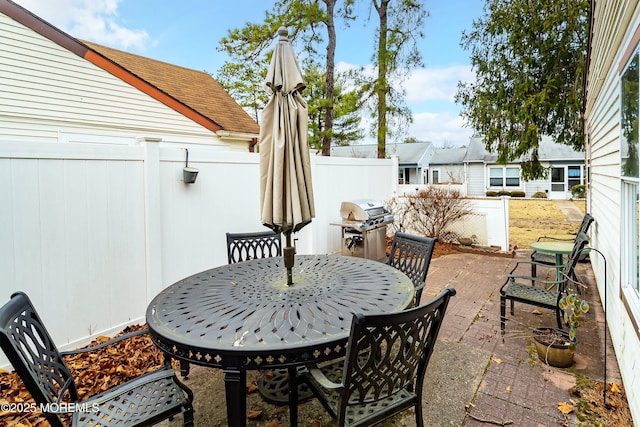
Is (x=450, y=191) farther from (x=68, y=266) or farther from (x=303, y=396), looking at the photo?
(x=68, y=266)

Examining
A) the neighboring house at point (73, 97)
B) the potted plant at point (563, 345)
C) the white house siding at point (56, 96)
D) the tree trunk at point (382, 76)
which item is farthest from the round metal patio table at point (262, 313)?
the tree trunk at point (382, 76)

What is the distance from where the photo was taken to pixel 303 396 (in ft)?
8.24

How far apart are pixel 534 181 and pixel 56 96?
24438mm

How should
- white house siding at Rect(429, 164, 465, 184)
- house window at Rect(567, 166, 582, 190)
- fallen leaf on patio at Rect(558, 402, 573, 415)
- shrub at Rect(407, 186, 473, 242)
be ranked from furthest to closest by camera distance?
white house siding at Rect(429, 164, 465, 184) < house window at Rect(567, 166, 582, 190) < shrub at Rect(407, 186, 473, 242) < fallen leaf on patio at Rect(558, 402, 573, 415)

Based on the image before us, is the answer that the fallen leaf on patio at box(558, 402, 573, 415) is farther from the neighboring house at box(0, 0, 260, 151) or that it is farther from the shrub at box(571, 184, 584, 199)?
the shrub at box(571, 184, 584, 199)

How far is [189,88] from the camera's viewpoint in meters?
10.6

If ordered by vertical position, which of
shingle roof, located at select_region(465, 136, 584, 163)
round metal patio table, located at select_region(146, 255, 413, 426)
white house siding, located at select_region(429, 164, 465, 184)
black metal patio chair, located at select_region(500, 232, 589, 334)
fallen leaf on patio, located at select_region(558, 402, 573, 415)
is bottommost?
fallen leaf on patio, located at select_region(558, 402, 573, 415)

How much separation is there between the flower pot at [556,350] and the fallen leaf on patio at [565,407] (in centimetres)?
54

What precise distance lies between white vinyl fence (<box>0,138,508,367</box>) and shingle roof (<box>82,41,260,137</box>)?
16.6 feet

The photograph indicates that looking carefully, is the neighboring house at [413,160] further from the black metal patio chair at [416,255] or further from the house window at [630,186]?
the house window at [630,186]

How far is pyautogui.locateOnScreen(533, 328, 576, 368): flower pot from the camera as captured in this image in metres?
2.93

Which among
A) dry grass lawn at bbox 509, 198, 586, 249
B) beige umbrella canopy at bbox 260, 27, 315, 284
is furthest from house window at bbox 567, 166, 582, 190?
beige umbrella canopy at bbox 260, 27, 315, 284

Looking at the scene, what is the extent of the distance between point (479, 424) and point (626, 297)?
1.40m

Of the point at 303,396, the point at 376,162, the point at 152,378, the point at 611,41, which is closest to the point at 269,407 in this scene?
the point at 303,396
